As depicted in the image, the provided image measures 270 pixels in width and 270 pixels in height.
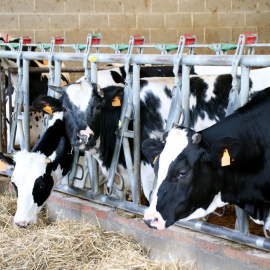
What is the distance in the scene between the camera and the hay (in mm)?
3916

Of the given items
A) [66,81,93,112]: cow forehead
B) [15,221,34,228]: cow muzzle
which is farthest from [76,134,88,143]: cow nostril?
[15,221,34,228]: cow muzzle

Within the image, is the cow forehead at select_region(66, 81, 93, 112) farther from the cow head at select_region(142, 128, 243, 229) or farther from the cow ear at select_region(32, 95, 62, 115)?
the cow head at select_region(142, 128, 243, 229)

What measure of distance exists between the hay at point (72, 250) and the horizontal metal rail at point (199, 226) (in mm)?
232

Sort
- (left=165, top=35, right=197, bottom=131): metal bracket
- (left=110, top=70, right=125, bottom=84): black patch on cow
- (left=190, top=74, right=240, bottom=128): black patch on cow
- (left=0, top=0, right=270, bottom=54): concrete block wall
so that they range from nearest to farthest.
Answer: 1. (left=165, top=35, right=197, bottom=131): metal bracket
2. (left=190, top=74, right=240, bottom=128): black patch on cow
3. (left=110, top=70, right=125, bottom=84): black patch on cow
4. (left=0, top=0, right=270, bottom=54): concrete block wall

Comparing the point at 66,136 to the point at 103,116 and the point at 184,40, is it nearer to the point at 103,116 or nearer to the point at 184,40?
the point at 103,116

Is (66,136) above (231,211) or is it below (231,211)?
above

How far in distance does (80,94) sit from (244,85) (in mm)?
1503

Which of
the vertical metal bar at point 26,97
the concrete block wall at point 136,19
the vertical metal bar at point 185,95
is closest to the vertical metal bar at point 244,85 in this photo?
the vertical metal bar at point 185,95

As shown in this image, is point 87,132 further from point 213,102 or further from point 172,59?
point 213,102

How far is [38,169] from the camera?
465 centimetres

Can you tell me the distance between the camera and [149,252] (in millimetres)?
4191

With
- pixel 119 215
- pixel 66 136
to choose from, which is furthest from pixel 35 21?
pixel 119 215

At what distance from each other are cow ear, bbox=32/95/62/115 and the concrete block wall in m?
5.23

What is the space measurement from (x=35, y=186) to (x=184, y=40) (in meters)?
1.76
